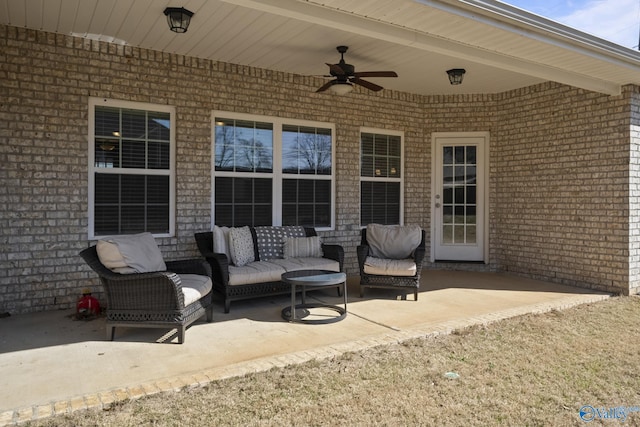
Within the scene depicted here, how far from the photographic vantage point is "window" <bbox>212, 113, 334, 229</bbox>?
18.8ft

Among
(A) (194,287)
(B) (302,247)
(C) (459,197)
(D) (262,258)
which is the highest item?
(C) (459,197)

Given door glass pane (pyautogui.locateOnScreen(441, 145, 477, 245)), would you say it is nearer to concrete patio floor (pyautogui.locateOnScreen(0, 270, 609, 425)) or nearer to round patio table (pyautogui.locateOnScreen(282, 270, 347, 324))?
concrete patio floor (pyautogui.locateOnScreen(0, 270, 609, 425))

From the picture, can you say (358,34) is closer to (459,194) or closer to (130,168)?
(130,168)

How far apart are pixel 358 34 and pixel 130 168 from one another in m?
2.97

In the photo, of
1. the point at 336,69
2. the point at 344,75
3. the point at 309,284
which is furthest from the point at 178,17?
the point at 309,284

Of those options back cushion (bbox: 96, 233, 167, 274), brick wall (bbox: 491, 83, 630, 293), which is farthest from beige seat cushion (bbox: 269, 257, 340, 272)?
brick wall (bbox: 491, 83, 630, 293)

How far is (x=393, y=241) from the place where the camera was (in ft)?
18.8

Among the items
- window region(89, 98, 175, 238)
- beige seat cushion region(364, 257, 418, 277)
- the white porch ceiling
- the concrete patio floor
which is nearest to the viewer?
the concrete patio floor

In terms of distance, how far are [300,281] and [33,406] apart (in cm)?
223

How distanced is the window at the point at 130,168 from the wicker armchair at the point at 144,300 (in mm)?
1409

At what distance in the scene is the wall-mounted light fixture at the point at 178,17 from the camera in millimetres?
4008

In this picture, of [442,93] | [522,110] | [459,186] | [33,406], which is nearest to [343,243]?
[459,186]

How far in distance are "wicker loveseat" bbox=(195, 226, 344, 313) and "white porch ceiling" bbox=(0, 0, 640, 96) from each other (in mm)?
2144

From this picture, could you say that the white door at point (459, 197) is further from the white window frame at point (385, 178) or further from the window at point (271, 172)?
the window at point (271, 172)
